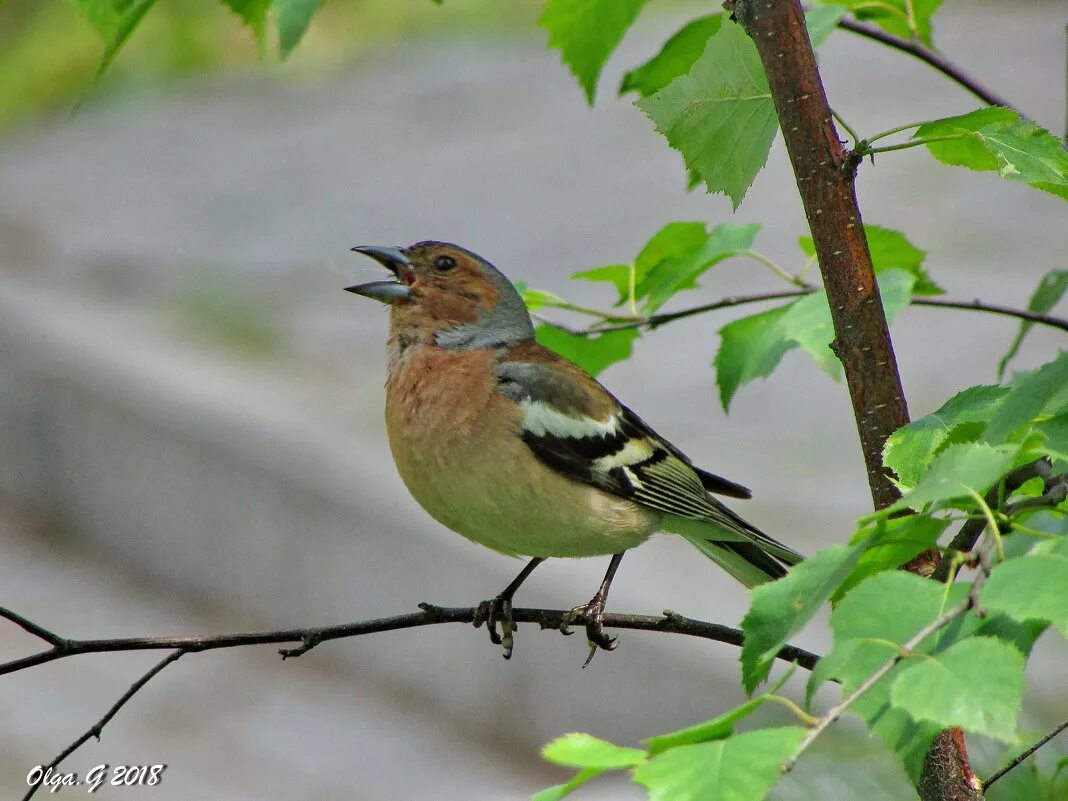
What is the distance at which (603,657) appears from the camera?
18.8 feet

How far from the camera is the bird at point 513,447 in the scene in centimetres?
315

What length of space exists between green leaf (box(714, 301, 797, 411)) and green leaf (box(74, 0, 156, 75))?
1156 millimetres

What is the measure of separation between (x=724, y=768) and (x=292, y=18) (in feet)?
4.45

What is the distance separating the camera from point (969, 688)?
3.64 ft

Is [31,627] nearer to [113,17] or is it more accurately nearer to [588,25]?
[113,17]

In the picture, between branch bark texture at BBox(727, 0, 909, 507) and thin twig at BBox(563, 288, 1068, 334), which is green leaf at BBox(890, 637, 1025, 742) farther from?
thin twig at BBox(563, 288, 1068, 334)

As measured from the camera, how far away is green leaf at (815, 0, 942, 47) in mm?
2379

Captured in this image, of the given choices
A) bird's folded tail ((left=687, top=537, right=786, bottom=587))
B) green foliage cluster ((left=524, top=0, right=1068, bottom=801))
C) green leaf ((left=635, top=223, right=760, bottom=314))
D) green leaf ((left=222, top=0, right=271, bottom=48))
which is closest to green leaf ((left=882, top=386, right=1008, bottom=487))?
green foliage cluster ((left=524, top=0, right=1068, bottom=801))

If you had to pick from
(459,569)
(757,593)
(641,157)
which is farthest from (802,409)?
(757,593)

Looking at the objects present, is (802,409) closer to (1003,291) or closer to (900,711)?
(1003,291)

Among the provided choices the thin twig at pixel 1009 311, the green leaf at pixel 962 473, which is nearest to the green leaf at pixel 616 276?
the thin twig at pixel 1009 311

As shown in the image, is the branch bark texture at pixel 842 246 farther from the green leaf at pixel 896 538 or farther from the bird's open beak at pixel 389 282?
the bird's open beak at pixel 389 282

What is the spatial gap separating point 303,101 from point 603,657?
10.3 m

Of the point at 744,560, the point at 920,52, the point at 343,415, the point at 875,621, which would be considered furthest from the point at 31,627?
the point at 343,415
